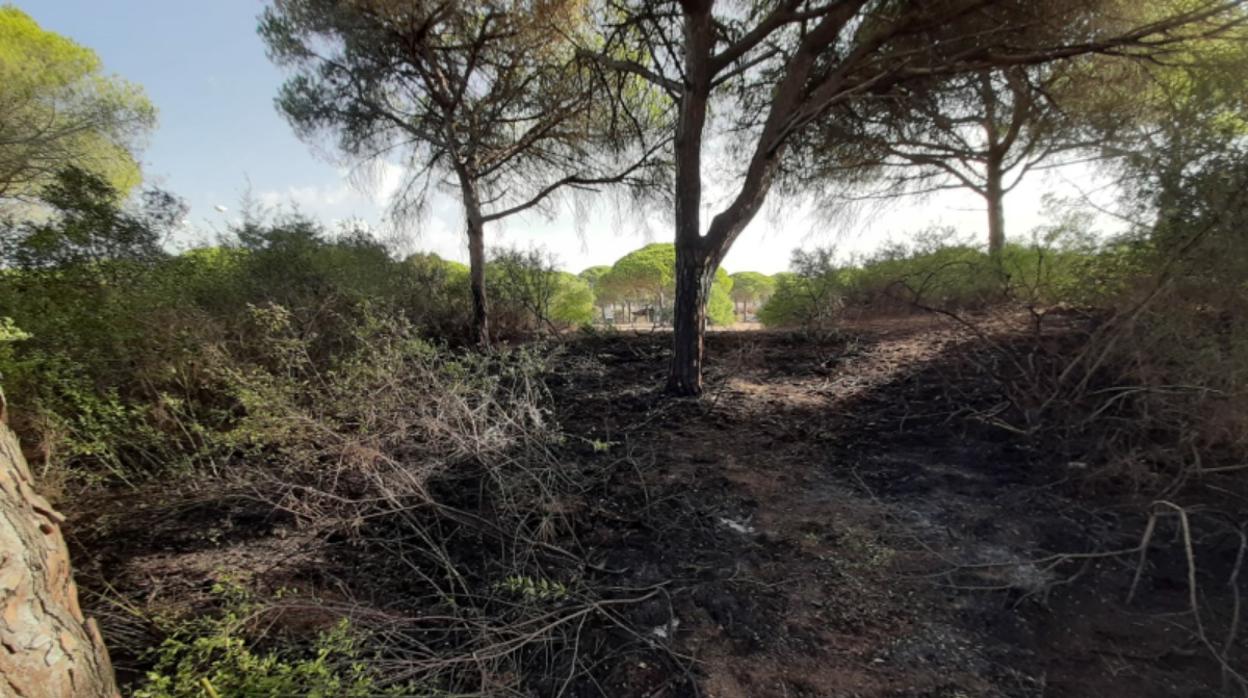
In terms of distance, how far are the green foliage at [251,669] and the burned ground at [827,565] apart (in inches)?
6.8

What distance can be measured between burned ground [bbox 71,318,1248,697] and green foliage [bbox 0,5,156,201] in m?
8.65

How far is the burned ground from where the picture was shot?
153 cm

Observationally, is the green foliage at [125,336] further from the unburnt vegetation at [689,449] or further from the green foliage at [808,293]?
the green foliage at [808,293]

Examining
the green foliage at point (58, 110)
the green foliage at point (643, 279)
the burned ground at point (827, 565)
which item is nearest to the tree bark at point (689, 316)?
the burned ground at point (827, 565)

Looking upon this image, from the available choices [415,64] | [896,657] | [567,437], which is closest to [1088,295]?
[896,657]

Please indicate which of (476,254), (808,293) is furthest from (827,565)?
(808,293)

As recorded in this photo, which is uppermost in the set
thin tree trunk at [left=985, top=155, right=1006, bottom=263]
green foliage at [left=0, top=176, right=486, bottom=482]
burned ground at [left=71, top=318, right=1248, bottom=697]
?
thin tree trunk at [left=985, top=155, right=1006, bottom=263]

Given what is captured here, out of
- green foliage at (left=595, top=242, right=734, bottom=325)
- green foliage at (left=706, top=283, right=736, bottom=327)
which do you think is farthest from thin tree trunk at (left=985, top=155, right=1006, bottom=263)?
green foliage at (left=595, top=242, right=734, bottom=325)

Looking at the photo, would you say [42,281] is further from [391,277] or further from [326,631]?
[391,277]

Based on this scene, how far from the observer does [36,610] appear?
997 mm

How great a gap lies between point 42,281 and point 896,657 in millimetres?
4505

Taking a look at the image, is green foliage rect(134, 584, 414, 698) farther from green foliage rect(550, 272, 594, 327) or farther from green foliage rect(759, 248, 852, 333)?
green foliage rect(550, 272, 594, 327)

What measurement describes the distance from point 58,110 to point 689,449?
469 inches

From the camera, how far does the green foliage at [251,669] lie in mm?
1248
